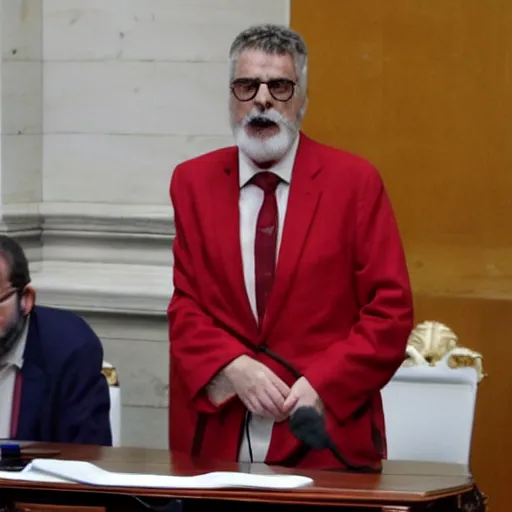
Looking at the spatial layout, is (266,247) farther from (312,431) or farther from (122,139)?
(122,139)

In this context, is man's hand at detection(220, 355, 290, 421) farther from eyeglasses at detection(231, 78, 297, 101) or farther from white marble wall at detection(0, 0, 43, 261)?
white marble wall at detection(0, 0, 43, 261)

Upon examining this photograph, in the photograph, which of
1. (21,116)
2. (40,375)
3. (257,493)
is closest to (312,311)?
(40,375)

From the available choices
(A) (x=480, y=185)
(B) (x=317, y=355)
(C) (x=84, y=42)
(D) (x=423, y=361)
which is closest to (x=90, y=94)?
(C) (x=84, y=42)

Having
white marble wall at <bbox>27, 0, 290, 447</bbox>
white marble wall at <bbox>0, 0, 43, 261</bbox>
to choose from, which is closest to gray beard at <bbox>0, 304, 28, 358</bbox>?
white marble wall at <bbox>27, 0, 290, 447</bbox>

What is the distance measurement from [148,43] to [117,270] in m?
0.76

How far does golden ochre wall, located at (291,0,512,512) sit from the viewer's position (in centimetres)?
495

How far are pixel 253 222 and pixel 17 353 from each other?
61cm

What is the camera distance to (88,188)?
212 inches

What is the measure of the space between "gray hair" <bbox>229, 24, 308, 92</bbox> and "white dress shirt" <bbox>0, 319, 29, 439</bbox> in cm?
79

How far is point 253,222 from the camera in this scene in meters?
3.62

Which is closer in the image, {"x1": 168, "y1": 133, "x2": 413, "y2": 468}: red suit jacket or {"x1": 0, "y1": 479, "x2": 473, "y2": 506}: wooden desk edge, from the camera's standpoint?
{"x1": 0, "y1": 479, "x2": 473, "y2": 506}: wooden desk edge

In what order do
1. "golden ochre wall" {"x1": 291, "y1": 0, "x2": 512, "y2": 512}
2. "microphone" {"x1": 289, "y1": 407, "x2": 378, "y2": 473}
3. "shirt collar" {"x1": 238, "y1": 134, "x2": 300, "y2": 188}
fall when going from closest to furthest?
"microphone" {"x1": 289, "y1": 407, "x2": 378, "y2": 473}, "shirt collar" {"x1": 238, "y1": 134, "x2": 300, "y2": 188}, "golden ochre wall" {"x1": 291, "y1": 0, "x2": 512, "y2": 512}

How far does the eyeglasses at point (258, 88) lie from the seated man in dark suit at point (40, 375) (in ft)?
1.99

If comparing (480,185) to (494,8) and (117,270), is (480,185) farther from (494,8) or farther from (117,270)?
(117,270)
